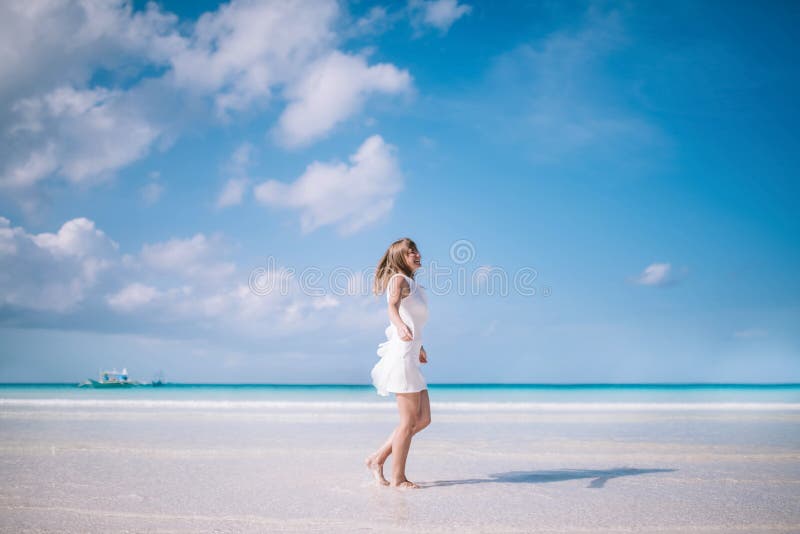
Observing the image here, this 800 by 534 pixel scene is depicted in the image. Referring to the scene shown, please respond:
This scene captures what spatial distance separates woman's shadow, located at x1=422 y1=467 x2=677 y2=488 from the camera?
533 centimetres

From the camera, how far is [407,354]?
4957 millimetres

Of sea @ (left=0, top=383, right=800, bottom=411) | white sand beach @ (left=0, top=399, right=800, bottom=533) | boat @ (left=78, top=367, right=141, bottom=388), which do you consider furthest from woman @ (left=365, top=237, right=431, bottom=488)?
boat @ (left=78, top=367, right=141, bottom=388)

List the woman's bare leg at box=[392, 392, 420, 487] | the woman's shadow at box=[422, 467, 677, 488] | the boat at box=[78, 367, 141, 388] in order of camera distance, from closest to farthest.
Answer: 1. the woman's bare leg at box=[392, 392, 420, 487]
2. the woman's shadow at box=[422, 467, 677, 488]
3. the boat at box=[78, 367, 141, 388]

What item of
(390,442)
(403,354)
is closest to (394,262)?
(403,354)

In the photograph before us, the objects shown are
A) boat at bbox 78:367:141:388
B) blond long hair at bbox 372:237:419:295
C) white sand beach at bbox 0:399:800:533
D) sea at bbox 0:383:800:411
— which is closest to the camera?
white sand beach at bbox 0:399:800:533

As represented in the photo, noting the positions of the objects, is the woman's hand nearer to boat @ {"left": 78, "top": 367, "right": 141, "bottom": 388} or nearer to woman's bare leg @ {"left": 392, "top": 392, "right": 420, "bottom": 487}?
woman's bare leg @ {"left": 392, "top": 392, "right": 420, "bottom": 487}

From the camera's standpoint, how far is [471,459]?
6691mm

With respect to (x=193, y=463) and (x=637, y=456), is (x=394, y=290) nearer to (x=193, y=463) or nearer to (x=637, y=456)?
(x=193, y=463)

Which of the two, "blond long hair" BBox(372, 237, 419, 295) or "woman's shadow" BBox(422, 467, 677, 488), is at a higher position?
"blond long hair" BBox(372, 237, 419, 295)

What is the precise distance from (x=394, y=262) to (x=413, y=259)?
185mm

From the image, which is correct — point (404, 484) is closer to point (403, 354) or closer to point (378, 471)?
point (378, 471)

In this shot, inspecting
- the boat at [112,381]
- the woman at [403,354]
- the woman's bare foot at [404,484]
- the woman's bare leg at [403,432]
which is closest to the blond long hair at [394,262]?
the woman at [403,354]

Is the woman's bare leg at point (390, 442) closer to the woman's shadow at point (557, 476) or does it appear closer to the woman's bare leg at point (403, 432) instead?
the woman's bare leg at point (403, 432)

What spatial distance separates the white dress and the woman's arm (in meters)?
0.04
